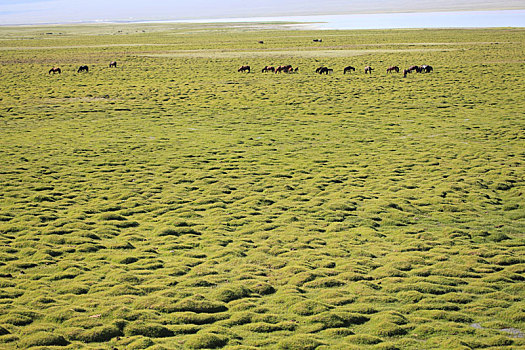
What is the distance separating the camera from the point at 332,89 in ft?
126

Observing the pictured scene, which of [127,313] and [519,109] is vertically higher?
[519,109]

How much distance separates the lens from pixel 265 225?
1362cm

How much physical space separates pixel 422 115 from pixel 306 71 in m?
23.9

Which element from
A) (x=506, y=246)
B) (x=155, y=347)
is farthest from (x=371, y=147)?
(x=155, y=347)

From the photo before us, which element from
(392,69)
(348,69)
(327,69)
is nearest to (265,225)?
(327,69)

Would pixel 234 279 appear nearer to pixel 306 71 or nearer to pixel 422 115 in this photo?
pixel 422 115

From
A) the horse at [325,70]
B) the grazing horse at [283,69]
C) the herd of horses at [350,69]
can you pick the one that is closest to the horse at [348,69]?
the herd of horses at [350,69]

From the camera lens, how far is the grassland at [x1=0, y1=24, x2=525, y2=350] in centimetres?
882

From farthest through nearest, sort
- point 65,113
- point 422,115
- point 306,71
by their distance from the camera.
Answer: point 306,71 → point 65,113 → point 422,115

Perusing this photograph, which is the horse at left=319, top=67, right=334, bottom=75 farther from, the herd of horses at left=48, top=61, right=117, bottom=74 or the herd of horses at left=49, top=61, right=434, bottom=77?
the herd of horses at left=48, top=61, right=117, bottom=74

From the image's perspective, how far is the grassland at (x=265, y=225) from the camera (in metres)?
8.82

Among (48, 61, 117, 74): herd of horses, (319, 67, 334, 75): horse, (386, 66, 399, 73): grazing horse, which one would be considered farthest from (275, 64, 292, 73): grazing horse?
(48, 61, 117, 74): herd of horses

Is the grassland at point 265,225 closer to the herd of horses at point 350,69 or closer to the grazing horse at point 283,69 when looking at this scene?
the herd of horses at point 350,69

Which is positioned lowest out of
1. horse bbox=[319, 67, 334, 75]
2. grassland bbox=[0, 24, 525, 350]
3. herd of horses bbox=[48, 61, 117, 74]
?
grassland bbox=[0, 24, 525, 350]
